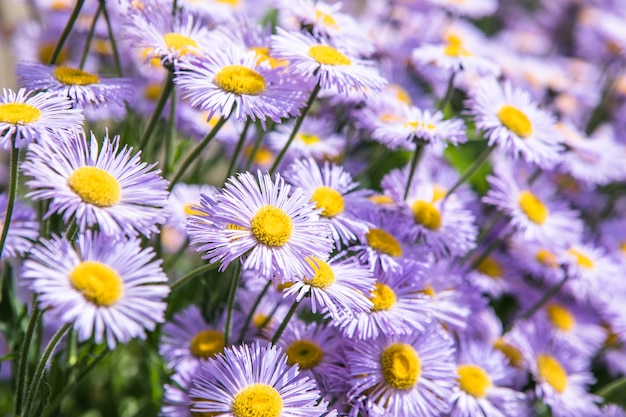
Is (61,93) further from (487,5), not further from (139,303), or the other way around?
(487,5)

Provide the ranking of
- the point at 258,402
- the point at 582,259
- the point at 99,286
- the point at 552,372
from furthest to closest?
1. the point at 582,259
2. the point at 552,372
3. the point at 258,402
4. the point at 99,286

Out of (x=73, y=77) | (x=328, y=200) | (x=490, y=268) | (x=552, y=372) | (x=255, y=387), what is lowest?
(x=552, y=372)

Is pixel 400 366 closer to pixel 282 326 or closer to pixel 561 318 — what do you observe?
pixel 282 326

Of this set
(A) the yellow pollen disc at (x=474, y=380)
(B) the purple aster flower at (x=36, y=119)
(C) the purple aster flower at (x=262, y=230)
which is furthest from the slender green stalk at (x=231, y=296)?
(A) the yellow pollen disc at (x=474, y=380)

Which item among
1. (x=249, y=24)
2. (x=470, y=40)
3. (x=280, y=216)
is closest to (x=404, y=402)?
(x=280, y=216)

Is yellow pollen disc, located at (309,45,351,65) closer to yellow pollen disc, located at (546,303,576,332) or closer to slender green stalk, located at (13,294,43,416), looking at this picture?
slender green stalk, located at (13,294,43,416)

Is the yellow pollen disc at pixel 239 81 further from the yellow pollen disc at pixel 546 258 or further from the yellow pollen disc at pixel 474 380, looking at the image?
the yellow pollen disc at pixel 546 258

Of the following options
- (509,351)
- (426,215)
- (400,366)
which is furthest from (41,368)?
(509,351)
